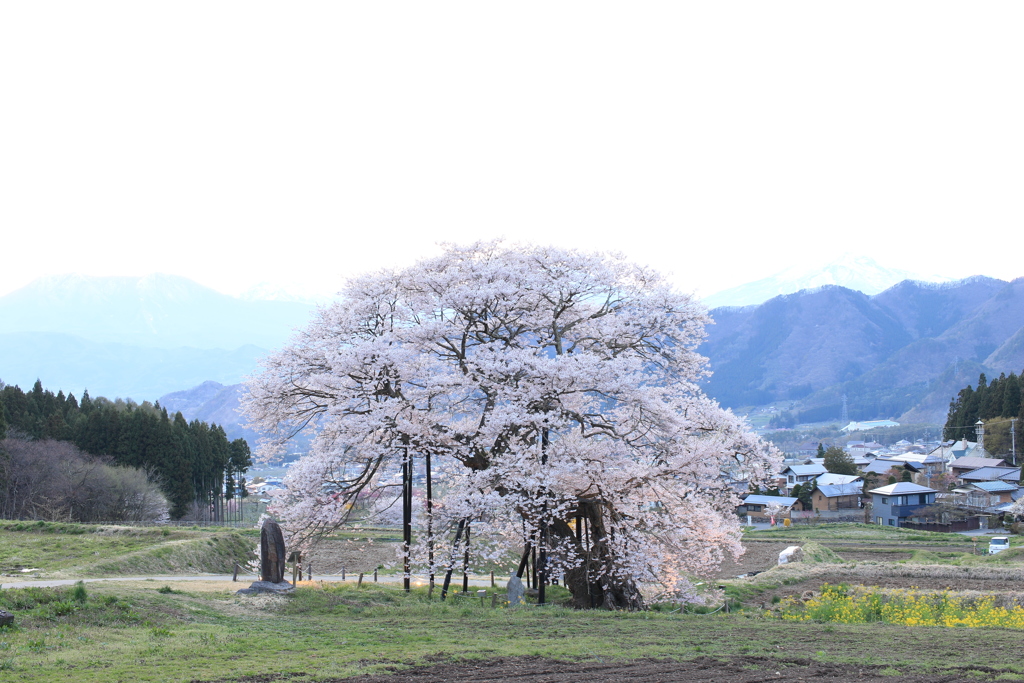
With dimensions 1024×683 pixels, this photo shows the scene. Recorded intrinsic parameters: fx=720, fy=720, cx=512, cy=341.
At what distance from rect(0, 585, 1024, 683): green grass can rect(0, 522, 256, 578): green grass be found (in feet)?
35.9

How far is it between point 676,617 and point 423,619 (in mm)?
6035

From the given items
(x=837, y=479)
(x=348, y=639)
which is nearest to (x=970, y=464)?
(x=837, y=479)

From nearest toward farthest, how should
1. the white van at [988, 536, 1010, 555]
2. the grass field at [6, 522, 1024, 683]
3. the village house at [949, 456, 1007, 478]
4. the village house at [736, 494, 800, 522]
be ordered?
the grass field at [6, 522, 1024, 683], the white van at [988, 536, 1010, 555], the village house at [736, 494, 800, 522], the village house at [949, 456, 1007, 478]

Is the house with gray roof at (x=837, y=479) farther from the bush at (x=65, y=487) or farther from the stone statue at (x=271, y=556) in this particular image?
the stone statue at (x=271, y=556)

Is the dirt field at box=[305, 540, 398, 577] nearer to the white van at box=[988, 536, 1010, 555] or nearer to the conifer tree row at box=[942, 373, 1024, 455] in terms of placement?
the white van at box=[988, 536, 1010, 555]

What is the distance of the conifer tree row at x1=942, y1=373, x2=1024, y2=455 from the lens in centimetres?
7306

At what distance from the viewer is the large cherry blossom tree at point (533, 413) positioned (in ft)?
61.2

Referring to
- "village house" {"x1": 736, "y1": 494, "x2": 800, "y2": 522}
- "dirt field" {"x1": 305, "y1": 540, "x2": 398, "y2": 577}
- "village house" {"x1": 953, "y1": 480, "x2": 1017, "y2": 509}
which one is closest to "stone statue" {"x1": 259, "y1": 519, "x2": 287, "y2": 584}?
"dirt field" {"x1": 305, "y1": 540, "x2": 398, "y2": 577}

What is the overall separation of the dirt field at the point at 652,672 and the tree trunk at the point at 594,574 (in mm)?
8544

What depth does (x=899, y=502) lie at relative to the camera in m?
62.9

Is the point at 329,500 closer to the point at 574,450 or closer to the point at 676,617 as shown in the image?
the point at 574,450

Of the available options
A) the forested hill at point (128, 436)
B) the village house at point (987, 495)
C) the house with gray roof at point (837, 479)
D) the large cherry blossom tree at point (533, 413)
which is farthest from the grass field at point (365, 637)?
the house with gray roof at point (837, 479)

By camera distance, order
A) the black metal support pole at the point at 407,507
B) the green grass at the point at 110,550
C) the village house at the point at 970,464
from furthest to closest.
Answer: the village house at the point at 970,464 → the green grass at the point at 110,550 → the black metal support pole at the point at 407,507

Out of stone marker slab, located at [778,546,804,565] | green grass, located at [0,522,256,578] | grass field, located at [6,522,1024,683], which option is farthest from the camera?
stone marker slab, located at [778,546,804,565]
